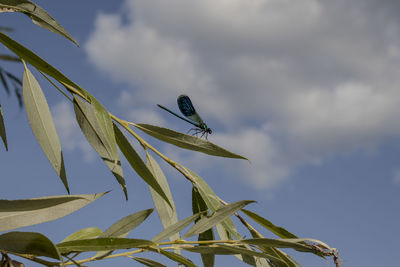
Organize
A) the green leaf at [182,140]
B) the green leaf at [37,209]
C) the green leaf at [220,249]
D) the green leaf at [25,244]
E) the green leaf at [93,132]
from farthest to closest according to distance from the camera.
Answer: the green leaf at [182,140]
the green leaf at [93,132]
the green leaf at [220,249]
the green leaf at [37,209]
the green leaf at [25,244]

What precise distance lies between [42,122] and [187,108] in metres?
0.42

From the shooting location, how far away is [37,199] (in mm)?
1055

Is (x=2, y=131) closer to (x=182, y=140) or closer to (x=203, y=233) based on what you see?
(x=182, y=140)

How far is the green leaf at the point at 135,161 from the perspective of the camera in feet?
4.14

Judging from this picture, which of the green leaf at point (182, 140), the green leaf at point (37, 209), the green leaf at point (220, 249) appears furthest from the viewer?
the green leaf at point (182, 140)

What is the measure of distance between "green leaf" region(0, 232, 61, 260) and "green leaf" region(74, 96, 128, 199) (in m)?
0.33

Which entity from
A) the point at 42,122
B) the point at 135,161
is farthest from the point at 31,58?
the point at 135,161

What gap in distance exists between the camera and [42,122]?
1.29 metres

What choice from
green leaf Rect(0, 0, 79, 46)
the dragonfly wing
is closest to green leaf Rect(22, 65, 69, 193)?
green leaf Rect(0, 0, 79, 46)

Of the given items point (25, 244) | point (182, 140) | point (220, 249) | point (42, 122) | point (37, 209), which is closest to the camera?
point (25, 244)

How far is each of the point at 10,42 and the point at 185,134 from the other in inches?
20.1

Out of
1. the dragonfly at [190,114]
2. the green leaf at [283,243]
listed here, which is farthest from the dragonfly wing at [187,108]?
the green leaf at [283,243]

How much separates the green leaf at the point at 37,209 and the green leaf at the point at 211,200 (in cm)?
42

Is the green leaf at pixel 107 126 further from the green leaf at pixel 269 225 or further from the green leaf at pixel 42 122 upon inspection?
the green leaf at pixel 269 225
